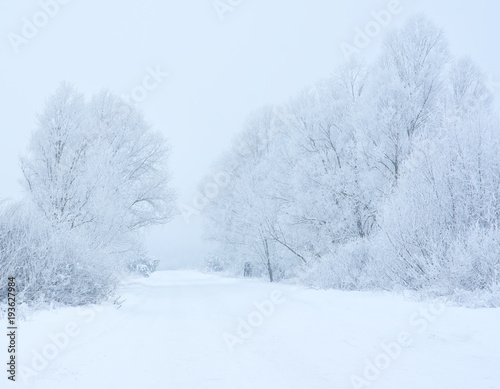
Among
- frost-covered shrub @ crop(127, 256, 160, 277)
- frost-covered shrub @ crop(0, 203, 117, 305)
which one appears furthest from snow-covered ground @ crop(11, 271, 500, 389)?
frost-covered shrub @ crop(127, 256, 160, 277)

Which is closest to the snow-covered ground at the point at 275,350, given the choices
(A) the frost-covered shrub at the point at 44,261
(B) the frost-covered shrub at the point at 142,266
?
(A) the frost-covered shrub at the point at 44,261

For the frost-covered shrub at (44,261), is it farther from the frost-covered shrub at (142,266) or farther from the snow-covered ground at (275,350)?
the frost-covered shrub at (142,266)

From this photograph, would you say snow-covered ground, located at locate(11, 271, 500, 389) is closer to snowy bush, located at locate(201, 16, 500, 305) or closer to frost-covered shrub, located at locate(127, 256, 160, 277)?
snowy bush, located at locate(201, 16, 500, 305)

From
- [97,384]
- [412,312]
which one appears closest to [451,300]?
[412,312]

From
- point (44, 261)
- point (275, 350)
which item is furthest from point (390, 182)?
point (44, 261)

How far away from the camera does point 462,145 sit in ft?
31.1

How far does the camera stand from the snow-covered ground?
415 cm

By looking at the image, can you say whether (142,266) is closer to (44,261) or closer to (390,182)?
(390,182)

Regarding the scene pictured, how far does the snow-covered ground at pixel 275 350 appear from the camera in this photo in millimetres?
4152

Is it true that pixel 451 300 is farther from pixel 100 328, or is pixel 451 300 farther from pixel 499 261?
pixel 100 328

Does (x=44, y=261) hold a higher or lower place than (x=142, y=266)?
higher

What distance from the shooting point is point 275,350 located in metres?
5.82

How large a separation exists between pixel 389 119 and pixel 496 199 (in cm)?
716

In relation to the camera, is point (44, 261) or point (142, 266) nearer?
point (44, 261)
